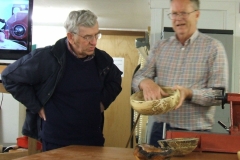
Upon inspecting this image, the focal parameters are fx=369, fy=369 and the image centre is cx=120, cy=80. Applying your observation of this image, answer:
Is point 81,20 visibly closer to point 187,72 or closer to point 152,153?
point 187,72

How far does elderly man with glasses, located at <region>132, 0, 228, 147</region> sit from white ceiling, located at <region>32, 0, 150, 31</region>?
170 centimetres

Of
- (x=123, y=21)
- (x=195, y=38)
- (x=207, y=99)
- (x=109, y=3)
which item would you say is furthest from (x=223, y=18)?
(x=207, y=99)

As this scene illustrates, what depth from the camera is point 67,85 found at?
2.00 m

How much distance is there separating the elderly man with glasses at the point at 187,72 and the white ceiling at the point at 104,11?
170 centimetres

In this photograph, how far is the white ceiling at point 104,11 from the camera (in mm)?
3564

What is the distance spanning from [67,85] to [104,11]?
208cm

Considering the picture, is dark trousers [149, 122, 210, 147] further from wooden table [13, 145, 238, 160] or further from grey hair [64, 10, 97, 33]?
grey hair [64, 10, 97, 33]

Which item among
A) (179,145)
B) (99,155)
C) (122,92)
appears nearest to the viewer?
(179,145)

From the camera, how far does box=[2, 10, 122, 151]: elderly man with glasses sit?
198 cm

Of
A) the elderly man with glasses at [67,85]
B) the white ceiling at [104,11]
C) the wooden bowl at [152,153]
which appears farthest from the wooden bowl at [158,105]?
the white ceiling at [104,11]

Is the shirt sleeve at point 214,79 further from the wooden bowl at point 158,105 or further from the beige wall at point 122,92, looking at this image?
the beige wall at point 122,92

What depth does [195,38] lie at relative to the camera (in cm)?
182

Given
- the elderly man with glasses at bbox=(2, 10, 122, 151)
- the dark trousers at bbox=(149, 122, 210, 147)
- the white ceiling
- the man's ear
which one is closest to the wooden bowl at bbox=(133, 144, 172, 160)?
the dark trousers at bbox=(149, 122, 210, 147)

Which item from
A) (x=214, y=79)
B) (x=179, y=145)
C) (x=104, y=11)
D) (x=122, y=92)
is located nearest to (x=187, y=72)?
(x=214, y=79)
